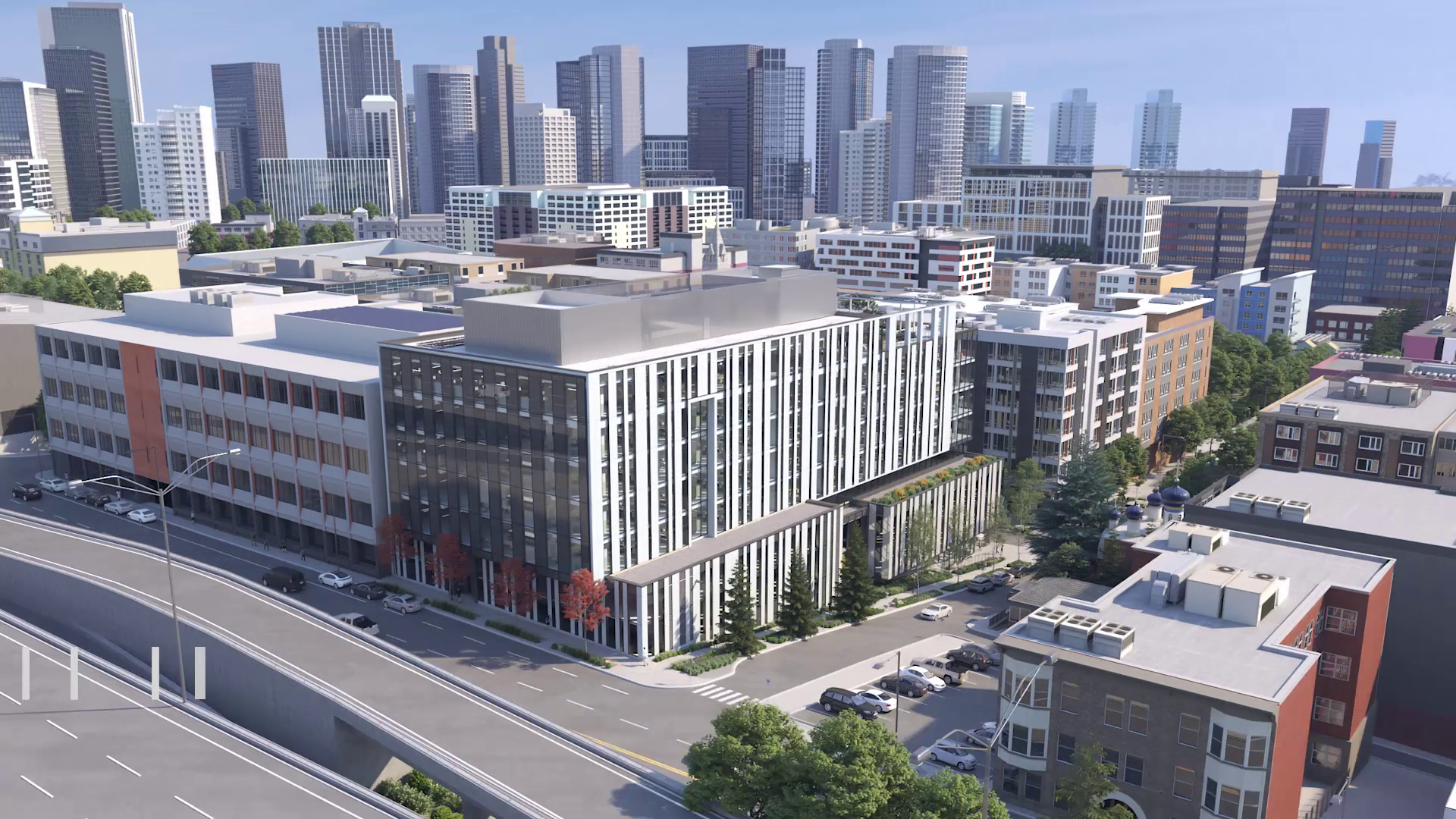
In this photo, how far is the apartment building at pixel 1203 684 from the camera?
166ft

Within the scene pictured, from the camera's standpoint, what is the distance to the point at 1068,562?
84375 mm

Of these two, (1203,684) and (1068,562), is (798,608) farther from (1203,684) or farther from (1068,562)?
(1203,684)


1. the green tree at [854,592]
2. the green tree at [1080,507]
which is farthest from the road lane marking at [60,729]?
the green tree at [1080,507]

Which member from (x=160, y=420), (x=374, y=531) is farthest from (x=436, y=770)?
(x=160, y=420)

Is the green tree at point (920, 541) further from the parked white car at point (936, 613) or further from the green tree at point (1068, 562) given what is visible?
the green tree at point (1068, 562)

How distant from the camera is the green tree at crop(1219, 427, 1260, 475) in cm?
11250

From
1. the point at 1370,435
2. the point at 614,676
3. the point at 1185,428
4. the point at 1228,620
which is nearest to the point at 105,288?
the point at 614,676

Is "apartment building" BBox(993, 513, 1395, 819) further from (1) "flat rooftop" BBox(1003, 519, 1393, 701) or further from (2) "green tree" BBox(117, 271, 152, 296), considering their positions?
(2) "green tree" BBox(117, 271, 152, 296)

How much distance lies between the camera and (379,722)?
2089 inches

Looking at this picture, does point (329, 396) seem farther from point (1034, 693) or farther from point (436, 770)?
point (1034, 693)

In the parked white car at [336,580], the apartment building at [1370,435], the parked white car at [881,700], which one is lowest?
the parked white car at [881,700]

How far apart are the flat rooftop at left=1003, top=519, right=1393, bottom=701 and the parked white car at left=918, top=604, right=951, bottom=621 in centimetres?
1747

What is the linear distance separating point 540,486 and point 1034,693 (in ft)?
119

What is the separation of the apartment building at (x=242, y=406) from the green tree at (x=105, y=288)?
68.3 metres
